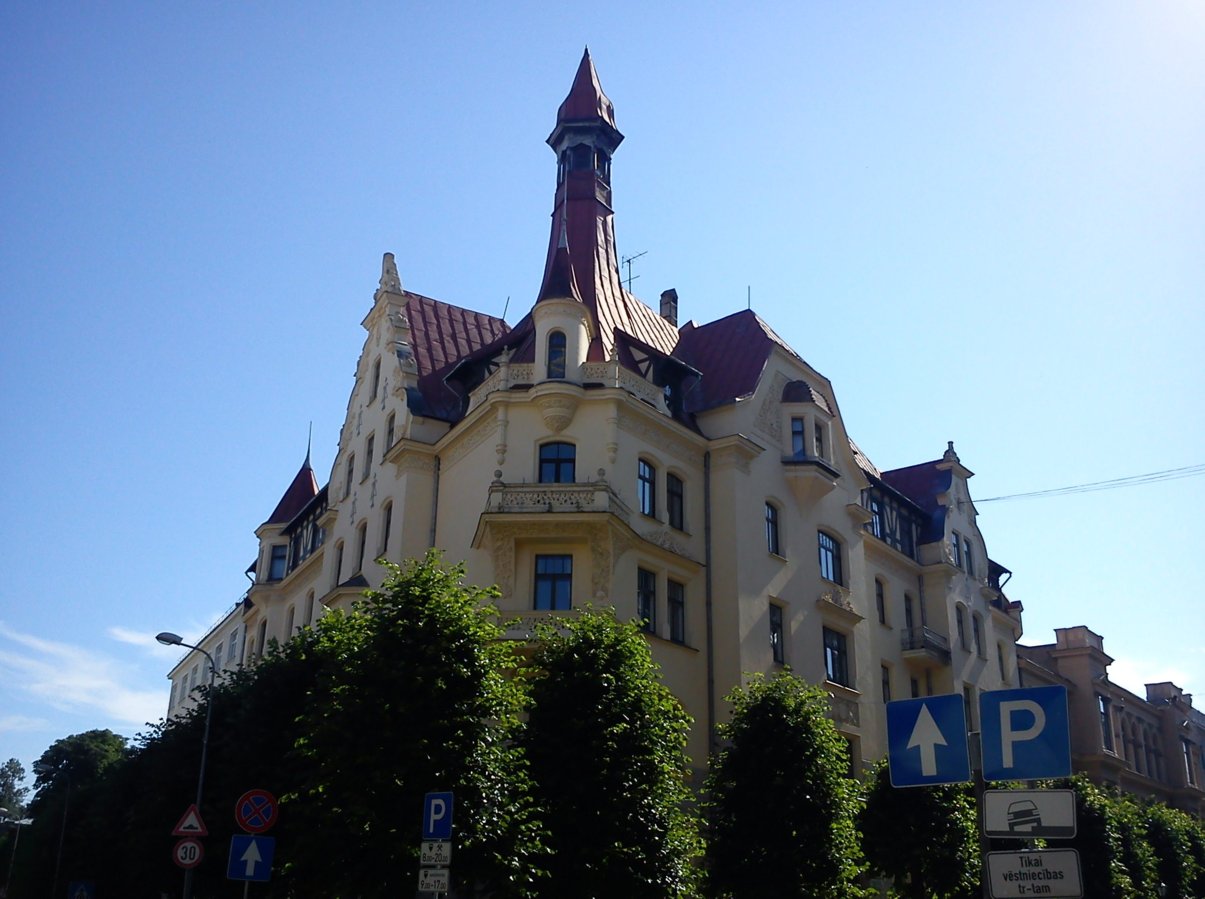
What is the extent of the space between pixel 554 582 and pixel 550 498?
2.31 meters

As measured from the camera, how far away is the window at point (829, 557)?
40.2m

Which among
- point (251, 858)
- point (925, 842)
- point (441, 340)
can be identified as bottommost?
point (251, 858)

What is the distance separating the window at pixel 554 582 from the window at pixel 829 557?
1135 centimetres

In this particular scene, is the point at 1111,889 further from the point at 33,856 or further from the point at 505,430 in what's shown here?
the point at 33,856

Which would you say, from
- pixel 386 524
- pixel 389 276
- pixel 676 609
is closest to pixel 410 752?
pixel 676 609

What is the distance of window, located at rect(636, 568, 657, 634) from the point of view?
3291cm

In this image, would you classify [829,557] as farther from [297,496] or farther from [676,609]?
[297,496]

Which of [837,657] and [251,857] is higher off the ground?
[837,657]

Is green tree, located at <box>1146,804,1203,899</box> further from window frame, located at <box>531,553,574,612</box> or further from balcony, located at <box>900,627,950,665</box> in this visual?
window frame, located at <box>531,553,574,612</box>

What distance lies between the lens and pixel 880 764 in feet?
103

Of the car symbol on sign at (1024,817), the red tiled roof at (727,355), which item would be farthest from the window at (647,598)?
the car symbol on sign at (1024,817)

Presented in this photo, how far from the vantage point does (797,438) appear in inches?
1570

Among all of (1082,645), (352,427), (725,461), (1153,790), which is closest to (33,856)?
(352,427)

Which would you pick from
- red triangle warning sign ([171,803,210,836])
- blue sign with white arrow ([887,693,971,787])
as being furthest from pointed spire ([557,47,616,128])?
blue sign with white arrow ([887,693,971,787])
